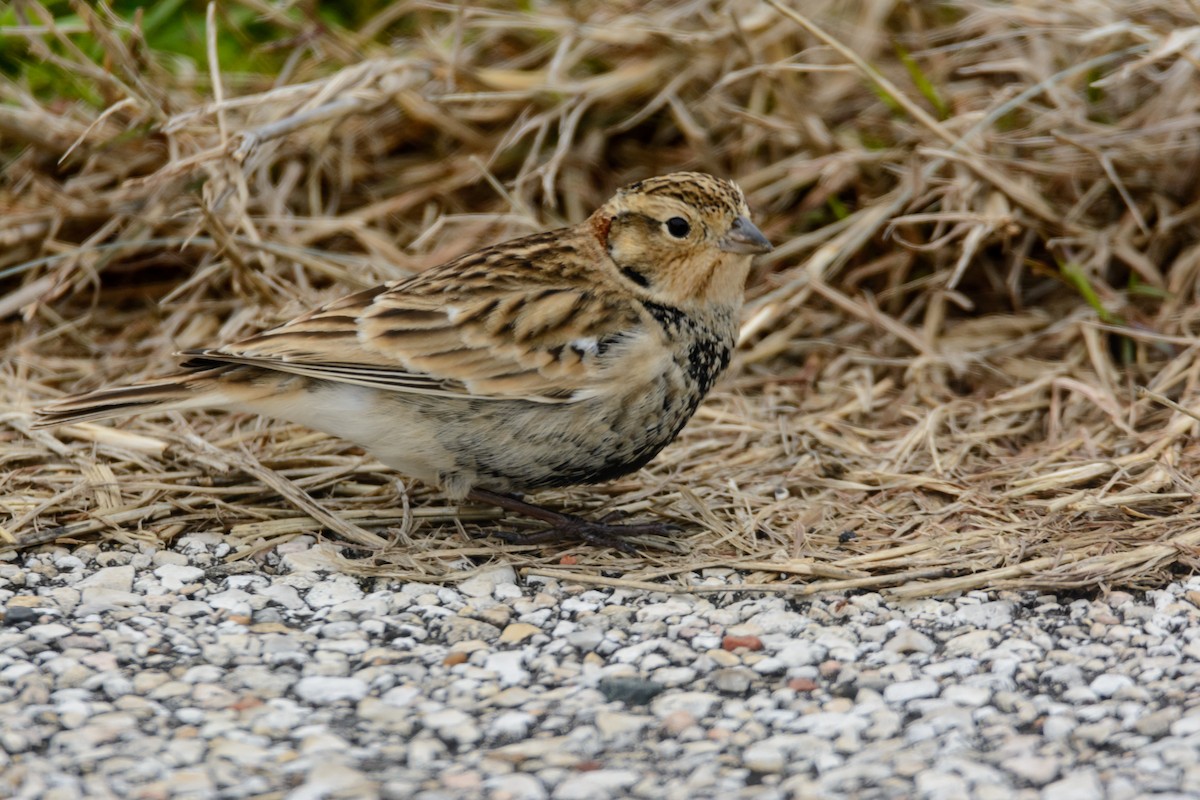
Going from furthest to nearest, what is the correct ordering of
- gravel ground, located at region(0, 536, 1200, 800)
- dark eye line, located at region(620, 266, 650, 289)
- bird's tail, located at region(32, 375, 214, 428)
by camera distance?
dark eye line, located at region(620, 266, 650, 289) < bird's tail, located at region(32, 375, 214, 428) < gravel ground, located at region(0, 536, 1200, 800)


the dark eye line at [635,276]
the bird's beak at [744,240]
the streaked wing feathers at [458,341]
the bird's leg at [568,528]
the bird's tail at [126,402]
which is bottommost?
the bird's leg at [568,528]

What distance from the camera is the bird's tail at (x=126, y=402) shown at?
4078 millimetres

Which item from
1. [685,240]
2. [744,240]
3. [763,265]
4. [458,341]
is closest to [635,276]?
[685,240]

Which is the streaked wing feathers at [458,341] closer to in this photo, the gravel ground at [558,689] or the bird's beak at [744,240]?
the bird's beak at [744,240]

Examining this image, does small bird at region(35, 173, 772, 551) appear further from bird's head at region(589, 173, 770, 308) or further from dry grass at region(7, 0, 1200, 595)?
dry grass at region(7, 0, 1200, 595)

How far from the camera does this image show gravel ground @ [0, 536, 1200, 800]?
9.32ft

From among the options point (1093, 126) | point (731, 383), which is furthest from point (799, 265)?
point (1093, 126)

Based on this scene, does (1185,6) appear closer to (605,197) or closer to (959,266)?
(959,266)

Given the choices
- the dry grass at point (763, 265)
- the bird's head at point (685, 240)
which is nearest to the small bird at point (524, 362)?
the bird's head at point (685, 240)

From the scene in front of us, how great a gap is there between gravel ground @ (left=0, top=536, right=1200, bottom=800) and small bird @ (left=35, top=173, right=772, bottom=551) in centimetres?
39

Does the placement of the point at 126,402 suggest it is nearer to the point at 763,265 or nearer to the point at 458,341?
the point at 458,341

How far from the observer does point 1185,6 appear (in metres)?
→ 5.68

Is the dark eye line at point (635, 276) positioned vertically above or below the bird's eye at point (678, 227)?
below

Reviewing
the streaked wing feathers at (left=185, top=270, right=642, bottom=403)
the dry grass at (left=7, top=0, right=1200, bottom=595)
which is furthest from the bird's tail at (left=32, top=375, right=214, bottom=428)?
the dry grass at (left=7, top=0, right=1200, bottom=595)
